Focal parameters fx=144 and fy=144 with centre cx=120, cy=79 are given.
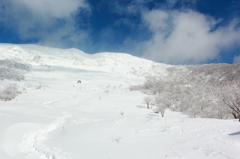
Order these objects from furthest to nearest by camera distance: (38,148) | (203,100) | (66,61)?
(66,61), (203,100), (38,148)

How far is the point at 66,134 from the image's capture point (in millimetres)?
5328

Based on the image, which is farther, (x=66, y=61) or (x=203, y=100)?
(x=66, y=61)

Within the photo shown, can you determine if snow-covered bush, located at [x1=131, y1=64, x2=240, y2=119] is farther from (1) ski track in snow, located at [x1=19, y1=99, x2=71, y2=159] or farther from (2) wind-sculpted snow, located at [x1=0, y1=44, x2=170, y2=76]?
(2) wind-sculpted snow, located at [x1=0, y1=44, x2=170, y2=76]

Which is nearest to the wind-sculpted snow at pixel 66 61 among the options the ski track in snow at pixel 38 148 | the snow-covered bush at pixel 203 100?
the snow-covered bush at pixel 203 100

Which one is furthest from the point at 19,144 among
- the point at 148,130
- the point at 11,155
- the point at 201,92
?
the point at 201,92

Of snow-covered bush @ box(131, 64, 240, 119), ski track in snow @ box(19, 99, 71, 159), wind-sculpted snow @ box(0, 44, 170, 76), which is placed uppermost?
wind-sculpted snow @ box(0, 44, 170, 76)

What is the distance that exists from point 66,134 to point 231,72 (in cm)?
3971

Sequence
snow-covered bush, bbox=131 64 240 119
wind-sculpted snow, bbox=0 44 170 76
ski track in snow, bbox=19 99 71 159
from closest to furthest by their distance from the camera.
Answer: ski track in snow, bbox=19 99 71 159 → snow-covered bush, bbox=131 64 240 119 → wind-sculpted snow, bbox=0 44 170 76

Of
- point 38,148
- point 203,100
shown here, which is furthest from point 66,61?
point 38,148

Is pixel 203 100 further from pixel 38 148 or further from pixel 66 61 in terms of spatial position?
pixel 66 61

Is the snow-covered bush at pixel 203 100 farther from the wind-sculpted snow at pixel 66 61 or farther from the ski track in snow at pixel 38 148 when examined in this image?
the wind-sculpted snow at pixel 66 61

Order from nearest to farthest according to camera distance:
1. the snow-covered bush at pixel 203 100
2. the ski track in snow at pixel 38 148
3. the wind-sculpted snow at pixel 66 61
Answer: the ski track in snow at pixel 38 148 < the snow-covered bush at pixel 203 100 < the wind-sculpted snow at pixel 66 61

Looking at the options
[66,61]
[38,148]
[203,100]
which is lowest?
[38,148]

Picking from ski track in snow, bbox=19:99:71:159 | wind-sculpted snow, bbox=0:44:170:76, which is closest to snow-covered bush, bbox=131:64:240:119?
ski track in snow, bbox=19:99:71:159
